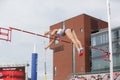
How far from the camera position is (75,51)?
2970 inches

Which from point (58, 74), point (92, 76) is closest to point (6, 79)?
point (58, 74)

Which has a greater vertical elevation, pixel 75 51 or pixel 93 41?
pixel 93 41

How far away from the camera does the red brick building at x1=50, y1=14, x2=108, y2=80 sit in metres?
73.6

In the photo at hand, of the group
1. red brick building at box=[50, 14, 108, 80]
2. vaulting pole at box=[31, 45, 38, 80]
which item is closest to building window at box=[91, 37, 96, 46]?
red brick building at box=[50, 14, 108, 80]

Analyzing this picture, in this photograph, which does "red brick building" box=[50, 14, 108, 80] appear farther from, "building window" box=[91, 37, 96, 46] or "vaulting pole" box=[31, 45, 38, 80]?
"vaulting pole" box=[31, 45, 38, 80]

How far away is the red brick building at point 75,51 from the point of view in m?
73.6

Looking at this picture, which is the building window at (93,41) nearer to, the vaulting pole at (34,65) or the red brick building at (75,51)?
the red brick building at (75,51)

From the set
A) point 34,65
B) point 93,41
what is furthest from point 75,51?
point 34,65

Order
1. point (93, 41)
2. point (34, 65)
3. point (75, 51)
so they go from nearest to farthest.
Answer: point (34, 65) → point (93, 41) → point (75, 51)

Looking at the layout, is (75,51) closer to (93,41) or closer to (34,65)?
(93,41)

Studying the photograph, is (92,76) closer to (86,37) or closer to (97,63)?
(97,63)

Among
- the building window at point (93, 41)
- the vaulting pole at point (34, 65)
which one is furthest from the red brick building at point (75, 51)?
the vaulting pole at point (34, 65)

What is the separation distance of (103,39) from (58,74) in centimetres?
1366

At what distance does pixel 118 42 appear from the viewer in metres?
67.8
